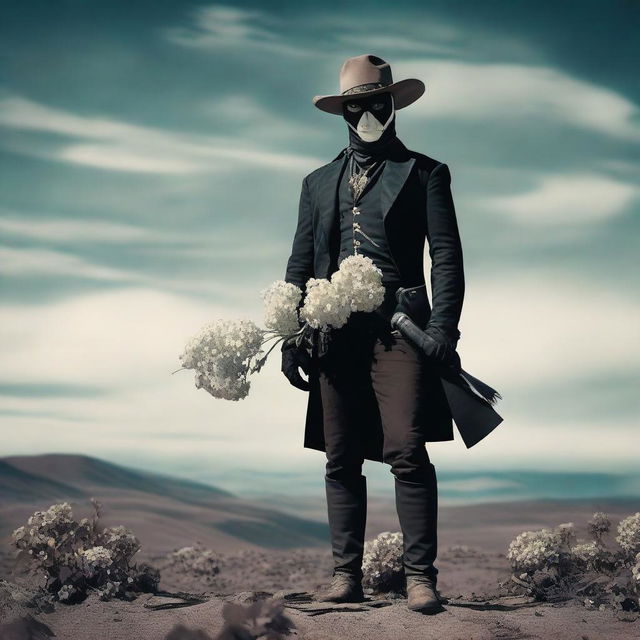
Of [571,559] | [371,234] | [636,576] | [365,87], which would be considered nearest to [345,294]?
[371,234]

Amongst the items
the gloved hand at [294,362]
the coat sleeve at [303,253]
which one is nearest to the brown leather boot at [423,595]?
the gloved hand at [294,362]

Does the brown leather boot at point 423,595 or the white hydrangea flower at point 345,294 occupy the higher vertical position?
the white hydrangea flower at point 345,294

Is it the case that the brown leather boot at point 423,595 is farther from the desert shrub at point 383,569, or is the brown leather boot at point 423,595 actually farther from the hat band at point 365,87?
the hat band at point 365,87

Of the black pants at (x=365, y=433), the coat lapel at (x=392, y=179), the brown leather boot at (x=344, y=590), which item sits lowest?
the brown leather boot at (x=344, y=590)

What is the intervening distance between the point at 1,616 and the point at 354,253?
349cm

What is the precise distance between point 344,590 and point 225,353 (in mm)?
1836

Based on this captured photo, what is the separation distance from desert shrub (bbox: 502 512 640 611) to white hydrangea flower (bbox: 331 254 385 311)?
2902 mm

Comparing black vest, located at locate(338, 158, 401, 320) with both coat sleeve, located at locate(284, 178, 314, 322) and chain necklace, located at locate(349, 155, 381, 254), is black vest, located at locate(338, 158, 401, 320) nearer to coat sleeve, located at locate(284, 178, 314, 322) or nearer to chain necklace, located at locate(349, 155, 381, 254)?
chain necklace, located at locate(349, 155, 381, 254)

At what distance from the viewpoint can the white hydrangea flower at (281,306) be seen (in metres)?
6.35

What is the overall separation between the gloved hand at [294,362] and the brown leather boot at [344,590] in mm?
1355

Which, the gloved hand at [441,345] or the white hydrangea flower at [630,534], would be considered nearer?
the gloved hand at [441,345]

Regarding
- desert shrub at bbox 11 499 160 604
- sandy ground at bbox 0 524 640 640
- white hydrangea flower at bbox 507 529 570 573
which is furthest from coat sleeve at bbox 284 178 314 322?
white hydrangea flower at bbox 507 529 570 573

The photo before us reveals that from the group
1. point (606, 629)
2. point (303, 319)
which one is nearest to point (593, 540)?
point (606, 629)

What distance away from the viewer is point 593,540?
318 inches
